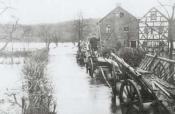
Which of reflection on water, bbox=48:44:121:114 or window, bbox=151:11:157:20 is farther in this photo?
window, bbox=151:11:157:20

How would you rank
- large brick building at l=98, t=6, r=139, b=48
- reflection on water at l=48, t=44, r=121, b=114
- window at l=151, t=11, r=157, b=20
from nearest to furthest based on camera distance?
1. reflection on water at l=48, t=44, r=121, b=114
2. window at l=151, t=11, r=157, b=20
3. large brick building at l=98, t=6, r=139, b=48

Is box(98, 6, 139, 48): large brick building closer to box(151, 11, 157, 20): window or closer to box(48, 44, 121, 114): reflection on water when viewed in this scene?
box(151, 11, 157, 20): window

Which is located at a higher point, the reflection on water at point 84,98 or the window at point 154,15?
the window at point 154,15

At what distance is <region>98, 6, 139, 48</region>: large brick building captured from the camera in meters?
53.2

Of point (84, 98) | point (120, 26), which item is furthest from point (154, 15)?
point (84, 98)

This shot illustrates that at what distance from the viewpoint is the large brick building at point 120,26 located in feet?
175

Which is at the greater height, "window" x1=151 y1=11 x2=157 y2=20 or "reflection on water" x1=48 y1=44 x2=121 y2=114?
"window" x1=151 y1=11 x2=157 y2=20

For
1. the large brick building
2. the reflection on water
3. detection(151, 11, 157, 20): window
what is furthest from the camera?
the large brick building

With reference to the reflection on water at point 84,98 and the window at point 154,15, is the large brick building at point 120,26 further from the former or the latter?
the reflection on water at point 84,98

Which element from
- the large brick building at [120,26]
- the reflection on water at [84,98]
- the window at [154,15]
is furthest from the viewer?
the large brick building at [120,26]

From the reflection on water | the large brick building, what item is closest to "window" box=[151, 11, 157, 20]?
the large brick building

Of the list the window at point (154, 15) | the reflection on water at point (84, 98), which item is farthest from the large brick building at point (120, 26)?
the reflection on water at point (84, 98)

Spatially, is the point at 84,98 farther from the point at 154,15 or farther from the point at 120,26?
the point at 120,26

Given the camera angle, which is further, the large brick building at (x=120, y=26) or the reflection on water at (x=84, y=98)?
the large brick building at (x=120, y=26)
